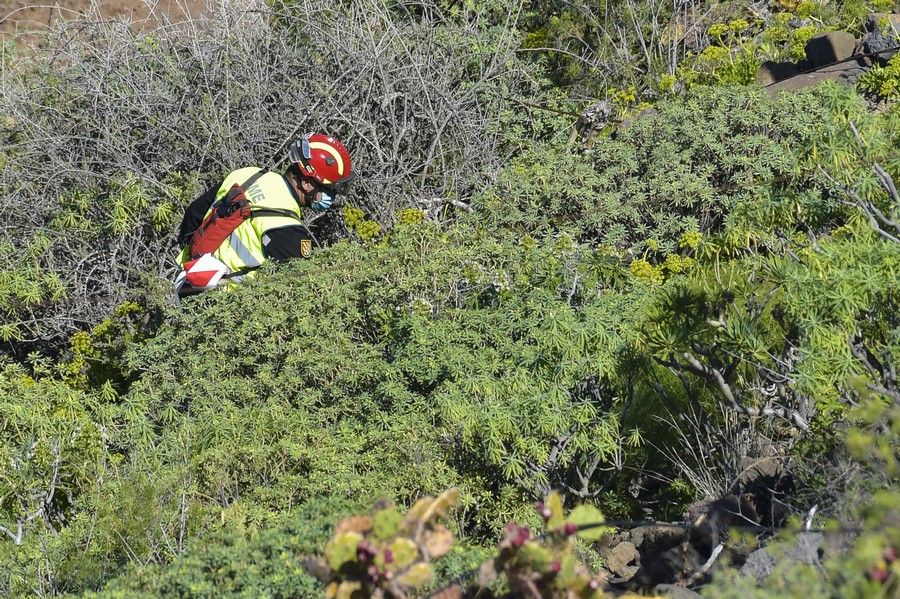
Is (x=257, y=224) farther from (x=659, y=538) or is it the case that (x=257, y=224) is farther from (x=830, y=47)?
(x=830, y=47)

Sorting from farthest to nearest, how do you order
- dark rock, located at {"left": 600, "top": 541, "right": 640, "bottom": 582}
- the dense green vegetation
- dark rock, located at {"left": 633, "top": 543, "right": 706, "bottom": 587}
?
dark rock, located at {"left": 600, "top": 541, "right": 640, "bottom": 582} → dark rock, located at {"left": 633, "top": 543, "right": 706, "bottom": 587} → the dense green vegetation

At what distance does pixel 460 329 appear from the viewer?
6523mm

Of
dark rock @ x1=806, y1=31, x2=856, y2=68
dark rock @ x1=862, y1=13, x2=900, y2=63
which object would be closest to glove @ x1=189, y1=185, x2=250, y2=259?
dark rock @ x1=806, y1=31, x2=856, y2=68

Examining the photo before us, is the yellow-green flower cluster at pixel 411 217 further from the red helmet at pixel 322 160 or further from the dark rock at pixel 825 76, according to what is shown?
the dark rock at pixel 825 76

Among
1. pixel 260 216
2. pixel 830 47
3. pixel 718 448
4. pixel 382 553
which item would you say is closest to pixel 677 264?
pixel 718 448

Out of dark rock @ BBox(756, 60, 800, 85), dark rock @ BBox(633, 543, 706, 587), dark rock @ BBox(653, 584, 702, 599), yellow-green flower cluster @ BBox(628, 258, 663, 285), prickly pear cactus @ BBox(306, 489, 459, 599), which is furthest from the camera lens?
→ dark rock @ BBox(756, 60, 800, 85)

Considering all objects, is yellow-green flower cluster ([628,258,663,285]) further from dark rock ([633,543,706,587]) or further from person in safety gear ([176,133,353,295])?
dark rock ([633,543,706,587])

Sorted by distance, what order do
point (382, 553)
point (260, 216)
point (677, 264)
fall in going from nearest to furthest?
point (382, 553) → point (677, 264) → point (260, 216)

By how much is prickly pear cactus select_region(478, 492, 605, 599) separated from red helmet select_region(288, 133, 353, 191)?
16.1 ft

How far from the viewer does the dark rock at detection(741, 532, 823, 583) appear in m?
3.52

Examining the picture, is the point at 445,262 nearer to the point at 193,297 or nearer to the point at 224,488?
the point at 193,297

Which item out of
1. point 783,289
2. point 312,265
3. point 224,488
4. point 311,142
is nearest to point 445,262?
point 312,265

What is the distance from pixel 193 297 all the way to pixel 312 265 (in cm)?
79

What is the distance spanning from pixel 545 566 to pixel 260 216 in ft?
16.3
